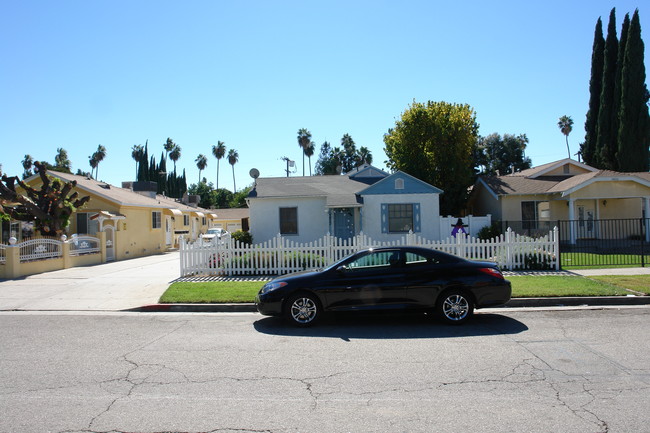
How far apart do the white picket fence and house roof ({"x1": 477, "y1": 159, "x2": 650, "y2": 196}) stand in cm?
1044

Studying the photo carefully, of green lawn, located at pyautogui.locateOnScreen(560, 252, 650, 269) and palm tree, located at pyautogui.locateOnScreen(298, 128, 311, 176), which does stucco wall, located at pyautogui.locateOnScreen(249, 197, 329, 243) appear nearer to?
green lawn, located at pyautogui.locateOnScreen(560, 252, 650, 269)

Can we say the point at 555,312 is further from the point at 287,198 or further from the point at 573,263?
the point at 287,198

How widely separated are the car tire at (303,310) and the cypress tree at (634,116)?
37.7m

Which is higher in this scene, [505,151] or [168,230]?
[505,151]

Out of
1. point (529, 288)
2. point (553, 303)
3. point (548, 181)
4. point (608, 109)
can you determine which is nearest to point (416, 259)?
point (553, 303)

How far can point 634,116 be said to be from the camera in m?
36.7

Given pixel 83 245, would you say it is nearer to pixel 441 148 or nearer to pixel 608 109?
pixel 441 148

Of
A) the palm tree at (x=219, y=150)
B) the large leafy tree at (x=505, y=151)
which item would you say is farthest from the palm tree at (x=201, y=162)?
the large leafy tree at (x=505, y=151)

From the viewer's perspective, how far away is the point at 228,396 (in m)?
4.78

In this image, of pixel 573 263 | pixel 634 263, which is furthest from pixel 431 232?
pixel 634 263

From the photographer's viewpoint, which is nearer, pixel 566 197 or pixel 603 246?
pixel 603 246

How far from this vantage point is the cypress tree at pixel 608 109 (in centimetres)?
3862

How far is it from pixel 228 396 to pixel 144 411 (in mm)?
808

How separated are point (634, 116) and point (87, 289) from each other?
40.3 meters
